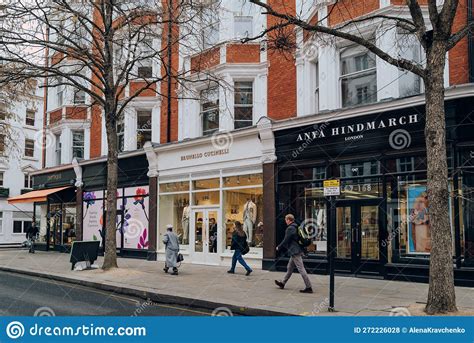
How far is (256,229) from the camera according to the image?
16.1 metres

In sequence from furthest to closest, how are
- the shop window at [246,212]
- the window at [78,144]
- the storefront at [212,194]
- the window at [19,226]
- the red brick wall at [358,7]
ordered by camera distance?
the window at [19,226], the window at [78,144], the storefront at [212,194], the shop window at [246,212], the red brick wall at [358,7]

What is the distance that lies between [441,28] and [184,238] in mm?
12970

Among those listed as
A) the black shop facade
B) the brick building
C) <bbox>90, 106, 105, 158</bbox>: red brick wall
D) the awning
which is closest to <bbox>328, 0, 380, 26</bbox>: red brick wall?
the brick building

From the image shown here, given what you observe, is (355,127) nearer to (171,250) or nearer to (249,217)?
(249,217)

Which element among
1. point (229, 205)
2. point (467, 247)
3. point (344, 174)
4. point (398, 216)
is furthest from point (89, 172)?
point (467, 247)

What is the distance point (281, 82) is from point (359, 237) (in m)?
6.11

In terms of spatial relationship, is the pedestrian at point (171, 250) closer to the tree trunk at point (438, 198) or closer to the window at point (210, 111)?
the window at point (210, 111)

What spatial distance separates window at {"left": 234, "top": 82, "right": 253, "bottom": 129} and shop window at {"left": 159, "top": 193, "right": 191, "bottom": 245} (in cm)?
381

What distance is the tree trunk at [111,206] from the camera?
14.5m

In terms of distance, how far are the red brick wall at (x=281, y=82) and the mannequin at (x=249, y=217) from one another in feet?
10.6

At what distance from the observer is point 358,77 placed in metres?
14.0

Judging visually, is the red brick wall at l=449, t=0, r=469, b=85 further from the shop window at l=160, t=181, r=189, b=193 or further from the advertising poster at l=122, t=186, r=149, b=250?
the advertising poster at l=122, t=186, r=149, b=250

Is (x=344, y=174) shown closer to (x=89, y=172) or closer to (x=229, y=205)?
(x=229, y=205)

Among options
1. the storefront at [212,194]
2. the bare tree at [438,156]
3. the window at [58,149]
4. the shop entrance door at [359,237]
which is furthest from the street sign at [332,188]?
the window at [58,149]
